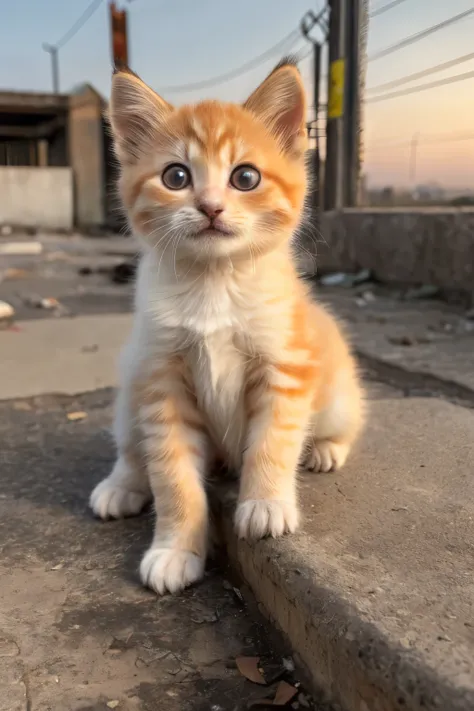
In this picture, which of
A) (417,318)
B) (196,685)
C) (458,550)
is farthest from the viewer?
(417,318)

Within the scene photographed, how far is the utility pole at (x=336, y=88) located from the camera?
12.9ft

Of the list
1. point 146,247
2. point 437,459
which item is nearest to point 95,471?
point 146,247

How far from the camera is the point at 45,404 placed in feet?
6.75

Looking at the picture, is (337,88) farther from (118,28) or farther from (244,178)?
(118,28)

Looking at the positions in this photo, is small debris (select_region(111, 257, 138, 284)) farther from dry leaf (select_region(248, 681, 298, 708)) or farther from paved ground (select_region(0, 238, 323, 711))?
dry leaf (select_region(248, 681, 298, 708))

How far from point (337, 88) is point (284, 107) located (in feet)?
9.40

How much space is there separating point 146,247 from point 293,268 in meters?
0.33

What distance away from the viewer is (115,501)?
1.38 metres

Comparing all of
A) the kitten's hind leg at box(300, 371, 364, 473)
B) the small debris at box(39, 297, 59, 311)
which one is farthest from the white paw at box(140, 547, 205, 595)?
the small debris at box(39, 297, 59, 311)

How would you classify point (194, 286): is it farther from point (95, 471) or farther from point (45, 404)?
point (45, 404)

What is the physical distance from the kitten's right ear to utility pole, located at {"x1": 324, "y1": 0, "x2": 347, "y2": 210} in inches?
113

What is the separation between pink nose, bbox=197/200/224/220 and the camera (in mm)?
1176

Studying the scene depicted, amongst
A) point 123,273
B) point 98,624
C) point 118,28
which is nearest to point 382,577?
point 98,624

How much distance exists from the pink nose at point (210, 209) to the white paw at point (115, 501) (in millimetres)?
609
